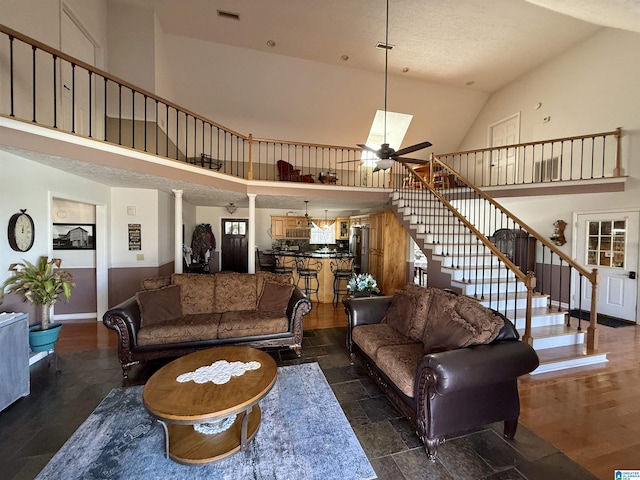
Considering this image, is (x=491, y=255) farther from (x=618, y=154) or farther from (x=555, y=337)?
(x=618, y=154)

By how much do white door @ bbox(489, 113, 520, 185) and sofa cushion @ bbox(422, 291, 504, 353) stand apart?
19.5ft

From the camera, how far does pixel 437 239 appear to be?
485 cm

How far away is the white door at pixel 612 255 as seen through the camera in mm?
4789

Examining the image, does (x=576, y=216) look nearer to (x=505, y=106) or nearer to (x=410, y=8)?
(x=505, y=106)

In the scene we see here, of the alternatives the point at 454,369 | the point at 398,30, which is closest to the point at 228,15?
the point at 398,30

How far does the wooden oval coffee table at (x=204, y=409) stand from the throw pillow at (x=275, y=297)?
1.49m

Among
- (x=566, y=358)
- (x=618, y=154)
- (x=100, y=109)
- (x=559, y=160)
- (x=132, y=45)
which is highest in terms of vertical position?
(x=132, y=45)

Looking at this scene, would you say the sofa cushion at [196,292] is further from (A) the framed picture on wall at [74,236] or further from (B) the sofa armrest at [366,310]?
(A) the framed picture on wall at [74,236]

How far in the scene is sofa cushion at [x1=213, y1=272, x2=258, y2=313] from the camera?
371 cm

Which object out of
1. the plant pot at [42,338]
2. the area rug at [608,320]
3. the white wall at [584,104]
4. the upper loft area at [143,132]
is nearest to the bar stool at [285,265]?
the upper loft area at [143,132]

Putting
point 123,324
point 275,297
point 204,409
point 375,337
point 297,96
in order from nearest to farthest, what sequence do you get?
point 204,409
point 375,337
point 123,324
point 275,297
point 297,96

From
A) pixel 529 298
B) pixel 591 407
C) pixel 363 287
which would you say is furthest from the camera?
pixel 363 287

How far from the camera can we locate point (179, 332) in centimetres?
307

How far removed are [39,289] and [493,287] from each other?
5.77m
